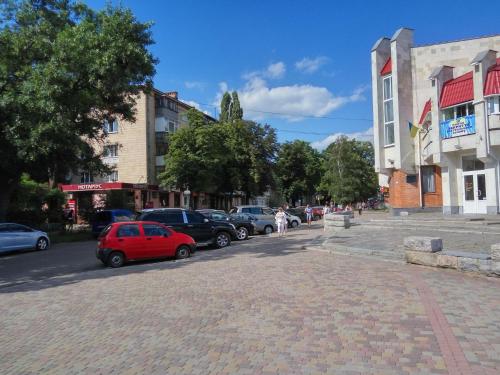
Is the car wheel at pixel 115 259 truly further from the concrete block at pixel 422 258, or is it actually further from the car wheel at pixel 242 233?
the car wheel at pixel 242 233

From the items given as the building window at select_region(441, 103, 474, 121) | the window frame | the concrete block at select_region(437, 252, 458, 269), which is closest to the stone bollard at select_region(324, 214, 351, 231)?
the building window at select_region(441, 103, 474, 121)

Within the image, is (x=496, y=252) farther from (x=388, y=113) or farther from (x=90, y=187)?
(x=90, y=187)

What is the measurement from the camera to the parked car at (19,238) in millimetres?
20672

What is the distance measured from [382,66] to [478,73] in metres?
7.70

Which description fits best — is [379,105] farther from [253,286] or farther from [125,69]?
[253,286]

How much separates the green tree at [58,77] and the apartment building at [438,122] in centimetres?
1599

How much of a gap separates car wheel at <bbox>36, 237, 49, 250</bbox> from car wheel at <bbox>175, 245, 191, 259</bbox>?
32.3 ft

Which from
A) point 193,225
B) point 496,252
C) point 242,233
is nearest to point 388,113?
point 242,233

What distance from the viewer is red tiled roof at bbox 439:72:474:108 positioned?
82.7 feet

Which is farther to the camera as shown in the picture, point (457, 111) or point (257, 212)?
point (257, 212)

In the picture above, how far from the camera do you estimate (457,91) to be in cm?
2605

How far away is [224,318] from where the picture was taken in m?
7.17

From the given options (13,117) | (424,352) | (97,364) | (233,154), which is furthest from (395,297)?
(233,154)

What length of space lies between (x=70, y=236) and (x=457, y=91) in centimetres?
2481
